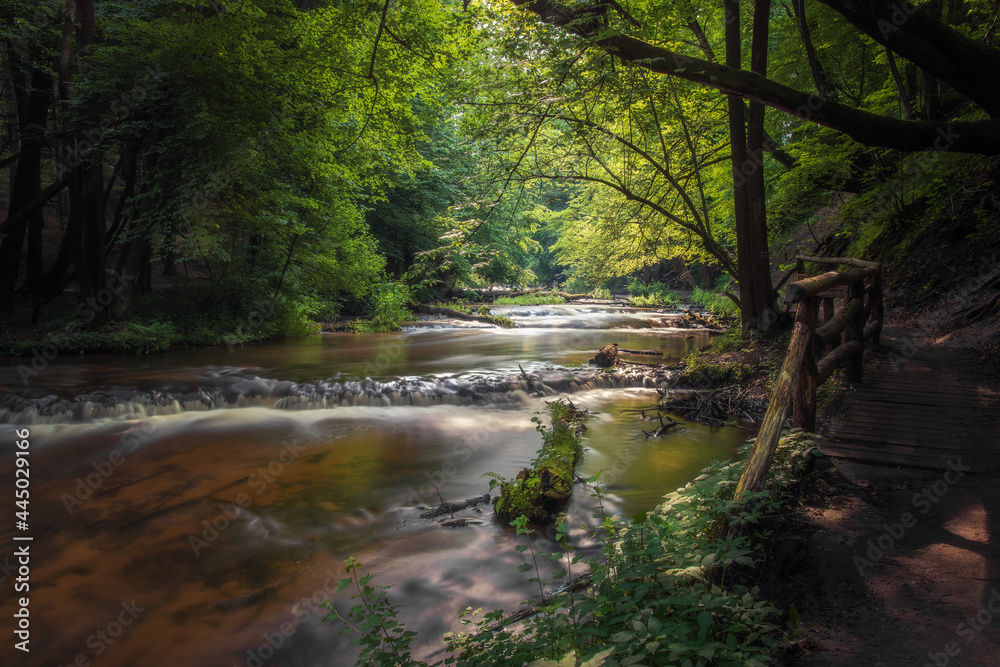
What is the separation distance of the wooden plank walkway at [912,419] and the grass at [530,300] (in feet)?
86.5

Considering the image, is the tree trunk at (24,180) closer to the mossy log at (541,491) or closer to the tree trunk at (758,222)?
the mossy log at (541,491)

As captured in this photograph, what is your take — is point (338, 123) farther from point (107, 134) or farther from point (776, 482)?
point (776, 482)

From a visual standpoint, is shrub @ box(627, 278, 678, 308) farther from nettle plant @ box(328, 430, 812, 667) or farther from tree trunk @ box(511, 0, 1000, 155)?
nettle plant @ box(328, 430, 812, 667)

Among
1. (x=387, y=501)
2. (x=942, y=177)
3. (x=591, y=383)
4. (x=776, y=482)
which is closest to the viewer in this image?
(x=776, y=482)

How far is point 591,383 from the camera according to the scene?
10.8 m

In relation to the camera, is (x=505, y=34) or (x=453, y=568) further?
(x=505, y=34)

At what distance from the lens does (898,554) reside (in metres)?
2.78

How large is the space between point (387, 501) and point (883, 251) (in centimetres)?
1210

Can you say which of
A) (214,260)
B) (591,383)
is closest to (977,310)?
(591,383)

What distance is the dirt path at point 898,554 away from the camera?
84.8 inches

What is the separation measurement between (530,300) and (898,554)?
32.0m

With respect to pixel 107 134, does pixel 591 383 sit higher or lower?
lower

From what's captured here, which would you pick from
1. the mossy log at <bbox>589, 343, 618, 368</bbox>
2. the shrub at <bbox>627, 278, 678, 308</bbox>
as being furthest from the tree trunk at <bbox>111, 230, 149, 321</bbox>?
the shrub at <bbox>627, 278, 678, 308</bbox>

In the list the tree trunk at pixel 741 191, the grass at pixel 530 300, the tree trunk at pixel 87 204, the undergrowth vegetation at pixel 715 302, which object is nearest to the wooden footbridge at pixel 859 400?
the tree trunk at pixel 741 191
